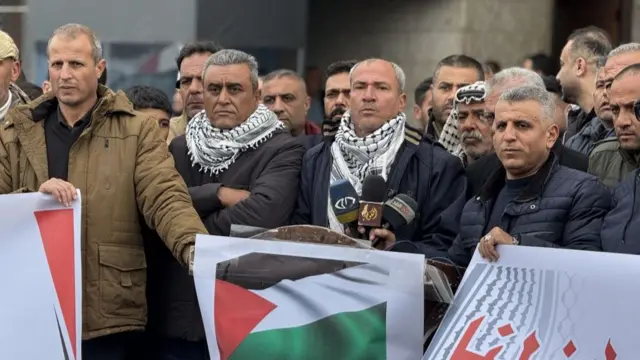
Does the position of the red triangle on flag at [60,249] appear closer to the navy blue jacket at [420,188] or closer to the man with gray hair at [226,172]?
the man with gray hair at [226,172]

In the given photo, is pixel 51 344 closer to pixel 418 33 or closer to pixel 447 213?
pixel 447 213

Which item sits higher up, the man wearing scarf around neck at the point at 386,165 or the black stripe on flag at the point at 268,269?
the man wearing scarf around neck at the point at 386,165

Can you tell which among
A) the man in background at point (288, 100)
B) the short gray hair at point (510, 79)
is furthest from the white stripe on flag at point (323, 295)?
the man in background at point (288, 100)

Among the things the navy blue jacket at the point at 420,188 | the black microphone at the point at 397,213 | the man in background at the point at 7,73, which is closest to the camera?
the black microphone at the point at 397,213

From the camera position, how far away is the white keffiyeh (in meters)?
6.32

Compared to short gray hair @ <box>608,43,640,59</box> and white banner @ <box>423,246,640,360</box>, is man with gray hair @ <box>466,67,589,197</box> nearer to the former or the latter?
short gray hair @ <box>608,43,640,59</box>

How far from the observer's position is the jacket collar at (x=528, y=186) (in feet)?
18.7

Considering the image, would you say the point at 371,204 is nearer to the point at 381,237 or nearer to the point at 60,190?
the point at 381,237

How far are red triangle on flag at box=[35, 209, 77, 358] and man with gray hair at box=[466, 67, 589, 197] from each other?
1732 millimetres

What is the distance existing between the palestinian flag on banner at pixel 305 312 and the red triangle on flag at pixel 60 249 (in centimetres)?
67

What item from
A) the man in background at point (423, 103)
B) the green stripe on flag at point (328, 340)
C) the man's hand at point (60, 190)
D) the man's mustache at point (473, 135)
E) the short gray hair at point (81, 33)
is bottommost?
the green stripe on flag at point (328, 340)

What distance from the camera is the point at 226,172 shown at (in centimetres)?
667

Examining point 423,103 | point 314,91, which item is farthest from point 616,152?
point 314,91

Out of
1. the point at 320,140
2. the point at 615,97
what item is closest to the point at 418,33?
the point at 320,140
